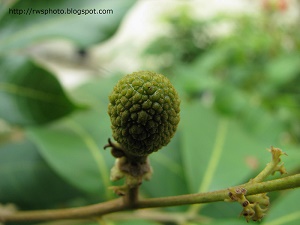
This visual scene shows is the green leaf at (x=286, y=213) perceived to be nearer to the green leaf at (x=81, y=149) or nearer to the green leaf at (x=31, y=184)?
the green leaf at (x=81, y=149)

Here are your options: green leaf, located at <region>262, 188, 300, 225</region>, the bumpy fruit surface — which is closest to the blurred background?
green leaf, located at <region>262, 188, 300, 225</region>

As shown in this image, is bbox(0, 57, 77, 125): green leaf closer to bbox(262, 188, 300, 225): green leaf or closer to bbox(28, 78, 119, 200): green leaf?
bbox(28, 78, 119, 200): green leaf

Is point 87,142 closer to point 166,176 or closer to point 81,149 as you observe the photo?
point 81,149

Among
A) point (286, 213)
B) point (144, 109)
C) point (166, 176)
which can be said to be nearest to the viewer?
point (144, 109)

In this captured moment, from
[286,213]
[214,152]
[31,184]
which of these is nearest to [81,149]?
[31,184]

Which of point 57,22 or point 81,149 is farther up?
point 57,22
